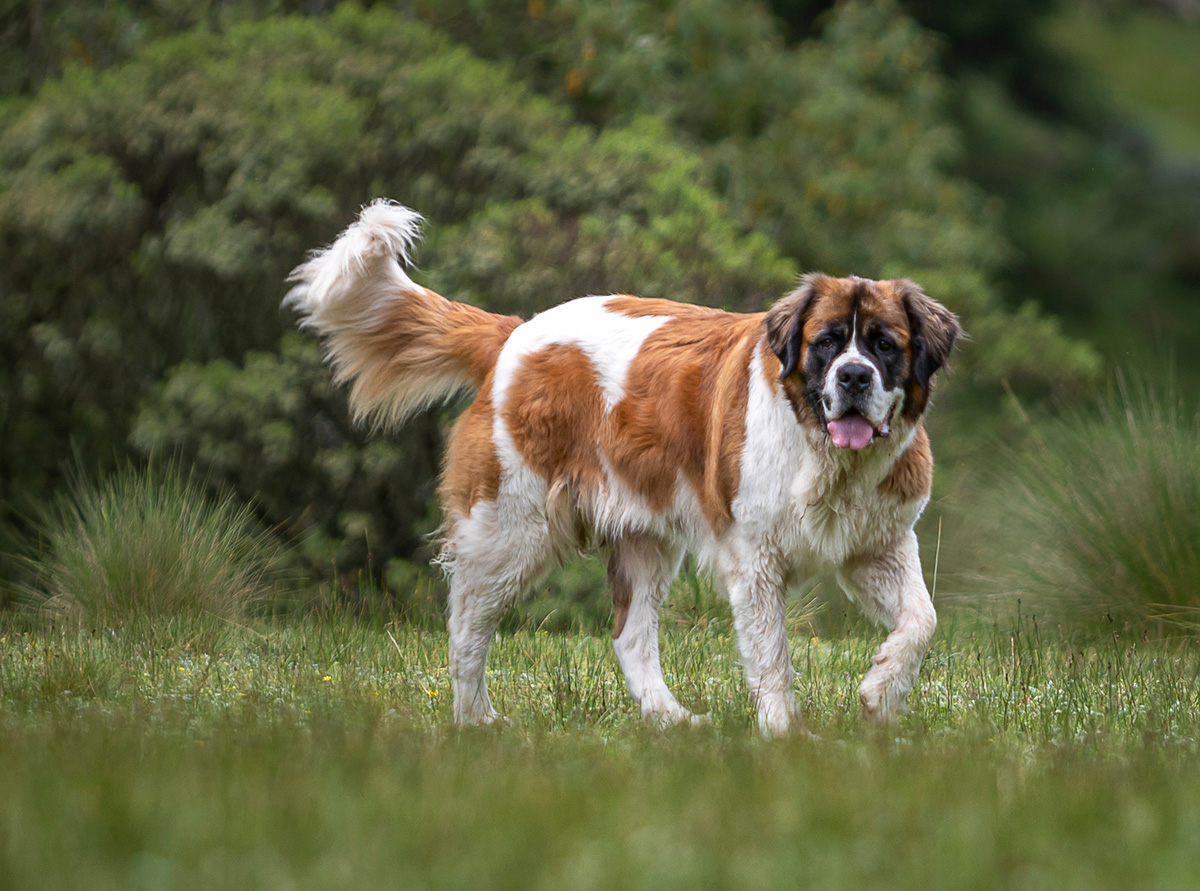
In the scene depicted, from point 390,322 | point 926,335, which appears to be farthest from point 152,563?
point 926,335

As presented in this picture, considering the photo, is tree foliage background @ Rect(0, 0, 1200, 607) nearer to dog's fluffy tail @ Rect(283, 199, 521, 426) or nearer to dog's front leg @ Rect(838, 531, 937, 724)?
dog's fluffy tail @ Rect(283, 199, 521, 426)

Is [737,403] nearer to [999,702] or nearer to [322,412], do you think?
[999,702]

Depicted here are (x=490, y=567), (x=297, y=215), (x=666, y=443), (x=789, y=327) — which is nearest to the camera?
(x=789, y=327)

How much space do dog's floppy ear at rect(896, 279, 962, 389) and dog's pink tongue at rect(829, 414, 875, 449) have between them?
0.34 meters

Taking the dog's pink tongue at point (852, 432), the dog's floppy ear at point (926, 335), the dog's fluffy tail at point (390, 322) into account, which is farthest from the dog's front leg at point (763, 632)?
the dog's fluffy tail at point (390, 322)

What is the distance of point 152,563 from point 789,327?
4065 millimetres

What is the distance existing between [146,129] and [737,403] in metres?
5.54

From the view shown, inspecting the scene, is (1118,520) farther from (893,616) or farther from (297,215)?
(297,215)

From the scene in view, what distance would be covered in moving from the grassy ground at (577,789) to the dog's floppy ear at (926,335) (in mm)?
1254

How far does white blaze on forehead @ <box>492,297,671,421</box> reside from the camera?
585 centimetres

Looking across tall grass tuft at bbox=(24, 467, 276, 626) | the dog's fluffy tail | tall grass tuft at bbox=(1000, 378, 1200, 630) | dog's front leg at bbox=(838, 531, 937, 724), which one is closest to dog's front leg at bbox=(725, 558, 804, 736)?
dog's front leg at bbox=(838, 531, 937, 724)

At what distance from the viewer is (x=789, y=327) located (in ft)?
16.7

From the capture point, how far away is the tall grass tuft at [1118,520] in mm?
6859

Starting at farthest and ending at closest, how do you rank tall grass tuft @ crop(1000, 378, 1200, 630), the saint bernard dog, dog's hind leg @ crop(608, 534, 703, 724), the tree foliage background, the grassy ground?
the tree foliage background
tall grass tuft @ crop(1000, 378, 1200, 630)
dog's hind leg @ crop(608, 534, 703, 724)
the saint bernard dog
the grassy ground
